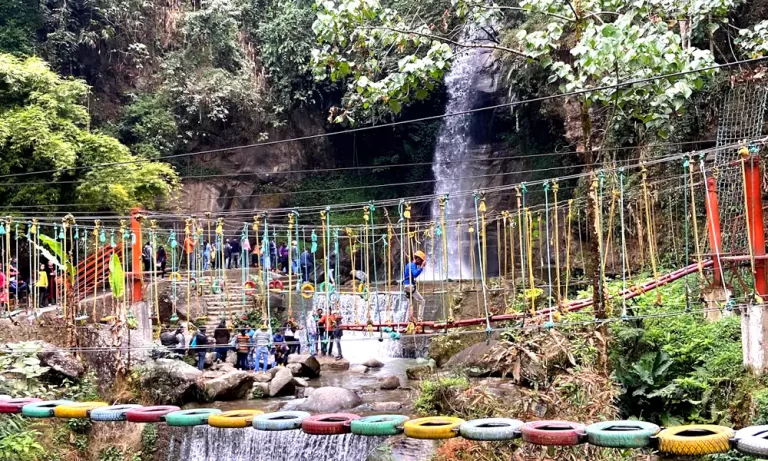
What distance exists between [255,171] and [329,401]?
11.9m

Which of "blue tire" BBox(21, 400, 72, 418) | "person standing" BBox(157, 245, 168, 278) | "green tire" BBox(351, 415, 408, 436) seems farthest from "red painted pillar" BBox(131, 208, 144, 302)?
"green tire" BBox(351, 415, 408, 436)

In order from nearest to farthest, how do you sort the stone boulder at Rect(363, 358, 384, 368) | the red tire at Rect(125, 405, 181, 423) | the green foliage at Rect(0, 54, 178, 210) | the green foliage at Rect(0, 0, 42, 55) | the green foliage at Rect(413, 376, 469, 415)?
1. the red tire at Rect(125, 405, 181, 423)
2. the green foliage at Rect(413, 376, 469, 415)
3. the stone boulder at Rect(363, 358, 384, 368)
4. the green foliage at Rect(0, 54, 178, 210)
5. the green foliage at Rect(0, 0, 42, 55)

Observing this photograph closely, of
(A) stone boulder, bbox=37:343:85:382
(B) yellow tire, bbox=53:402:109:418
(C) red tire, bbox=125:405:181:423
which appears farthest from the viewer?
(A) stone boulder, bbox=37:343:85:382

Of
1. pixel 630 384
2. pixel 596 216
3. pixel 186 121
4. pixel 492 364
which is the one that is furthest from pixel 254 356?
pixel 186 121

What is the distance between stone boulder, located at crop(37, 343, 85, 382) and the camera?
8656mm

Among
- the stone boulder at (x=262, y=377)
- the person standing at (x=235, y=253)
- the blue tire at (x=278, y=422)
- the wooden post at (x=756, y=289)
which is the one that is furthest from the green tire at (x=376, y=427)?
the person standing at (x=235, y=253)

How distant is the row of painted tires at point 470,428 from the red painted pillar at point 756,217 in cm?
310

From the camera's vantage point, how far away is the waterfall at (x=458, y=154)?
19.2m

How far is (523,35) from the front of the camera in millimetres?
5258

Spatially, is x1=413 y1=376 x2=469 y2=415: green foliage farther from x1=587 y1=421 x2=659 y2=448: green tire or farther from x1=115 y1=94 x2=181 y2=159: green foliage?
x1=115 y1=94 x2=181 y2=159: green foliage

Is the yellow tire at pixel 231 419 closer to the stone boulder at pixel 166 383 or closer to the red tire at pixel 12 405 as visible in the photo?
the red tire at pixel 12 405

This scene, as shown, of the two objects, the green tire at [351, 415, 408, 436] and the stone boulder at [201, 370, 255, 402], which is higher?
the green tire at [351, 415, 408, 436]

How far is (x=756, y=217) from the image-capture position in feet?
21.3

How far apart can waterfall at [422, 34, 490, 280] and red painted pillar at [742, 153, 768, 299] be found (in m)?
12.4
